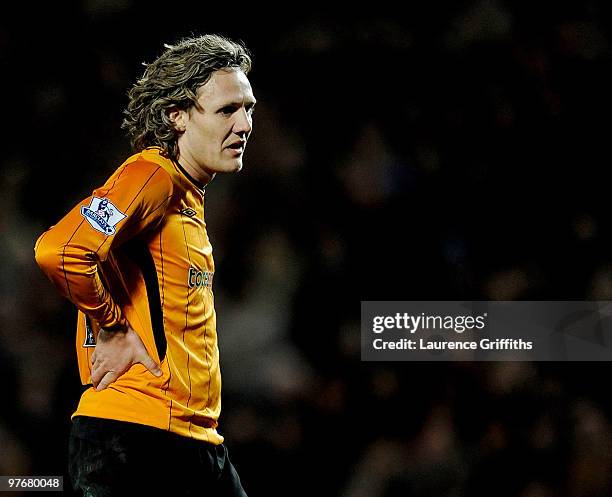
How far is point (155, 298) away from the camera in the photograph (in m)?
1.95

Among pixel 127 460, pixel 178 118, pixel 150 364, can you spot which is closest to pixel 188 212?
pixel 178 118

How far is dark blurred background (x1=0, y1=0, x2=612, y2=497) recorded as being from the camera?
10.9 ft

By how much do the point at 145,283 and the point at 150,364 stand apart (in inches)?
6.5

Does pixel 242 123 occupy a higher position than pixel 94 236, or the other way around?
pixel 242 123

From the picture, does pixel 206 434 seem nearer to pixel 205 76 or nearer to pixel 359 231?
pixel 205 76

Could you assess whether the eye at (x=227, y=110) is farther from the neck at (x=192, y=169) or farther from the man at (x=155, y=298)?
the neck at (x=192, y=169)

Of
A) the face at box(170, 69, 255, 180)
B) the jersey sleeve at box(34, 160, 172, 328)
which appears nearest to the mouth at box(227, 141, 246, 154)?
the face at box(170, 69, 255, 180)

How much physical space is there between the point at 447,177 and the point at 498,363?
70 centimetres

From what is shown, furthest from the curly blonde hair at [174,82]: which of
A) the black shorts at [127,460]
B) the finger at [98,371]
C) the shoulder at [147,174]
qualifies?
the black shorts at [127,460]

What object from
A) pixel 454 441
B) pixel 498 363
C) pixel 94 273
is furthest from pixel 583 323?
pixel 94 273

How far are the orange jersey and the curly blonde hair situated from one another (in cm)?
8

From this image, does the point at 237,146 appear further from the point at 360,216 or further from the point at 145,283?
the point at 360,216

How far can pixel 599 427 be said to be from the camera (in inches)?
136

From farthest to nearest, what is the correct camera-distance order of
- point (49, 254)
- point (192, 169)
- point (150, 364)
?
point (192, 169)
point (150, 364)
point (49, 254)
